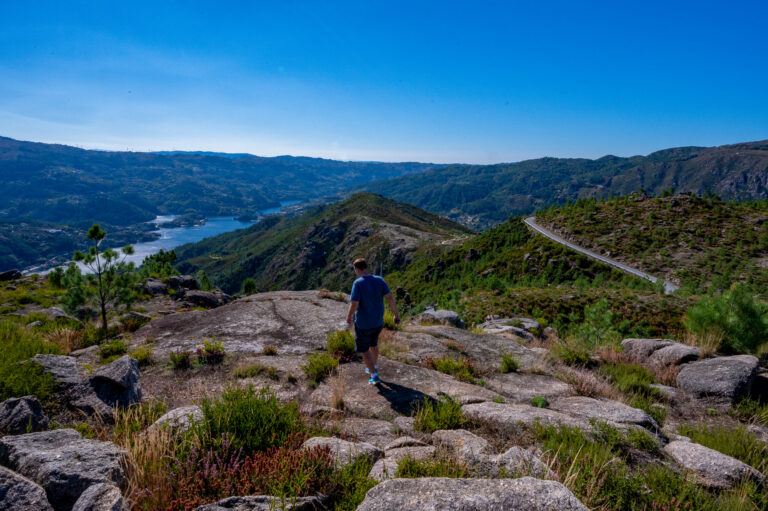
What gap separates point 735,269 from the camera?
31.8 meters

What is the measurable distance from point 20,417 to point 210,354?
4221mm

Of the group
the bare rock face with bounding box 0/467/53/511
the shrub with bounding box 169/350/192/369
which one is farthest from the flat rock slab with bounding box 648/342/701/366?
the shrub with bounding box 169/350/192/369

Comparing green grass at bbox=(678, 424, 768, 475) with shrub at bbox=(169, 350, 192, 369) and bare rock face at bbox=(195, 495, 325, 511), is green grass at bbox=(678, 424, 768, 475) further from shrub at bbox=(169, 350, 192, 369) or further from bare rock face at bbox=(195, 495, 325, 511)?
shrub at bbox=(169, 350, 192, 369)

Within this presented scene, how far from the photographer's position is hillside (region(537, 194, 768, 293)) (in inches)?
1267

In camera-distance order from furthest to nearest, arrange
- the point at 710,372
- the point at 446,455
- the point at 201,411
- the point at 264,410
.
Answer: the point at 710,372
the point at 201,411
the point at 264,410
the point at 446,455

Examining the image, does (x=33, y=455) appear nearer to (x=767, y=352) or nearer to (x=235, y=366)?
(x=235, y=366)

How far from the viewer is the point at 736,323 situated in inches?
370

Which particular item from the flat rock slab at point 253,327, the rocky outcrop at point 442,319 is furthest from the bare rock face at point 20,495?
the rocky outcrop at point 442,319

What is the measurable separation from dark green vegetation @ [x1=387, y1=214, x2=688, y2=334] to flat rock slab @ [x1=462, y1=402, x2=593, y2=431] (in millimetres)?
7418

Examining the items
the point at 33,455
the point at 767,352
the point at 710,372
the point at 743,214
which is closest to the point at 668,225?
the point at 743,214

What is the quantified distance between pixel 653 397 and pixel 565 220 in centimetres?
6253

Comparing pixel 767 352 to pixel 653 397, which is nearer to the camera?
pixel 653 397

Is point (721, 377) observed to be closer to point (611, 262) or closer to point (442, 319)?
point (442, 319)

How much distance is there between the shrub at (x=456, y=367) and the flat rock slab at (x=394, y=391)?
25 centimetres
